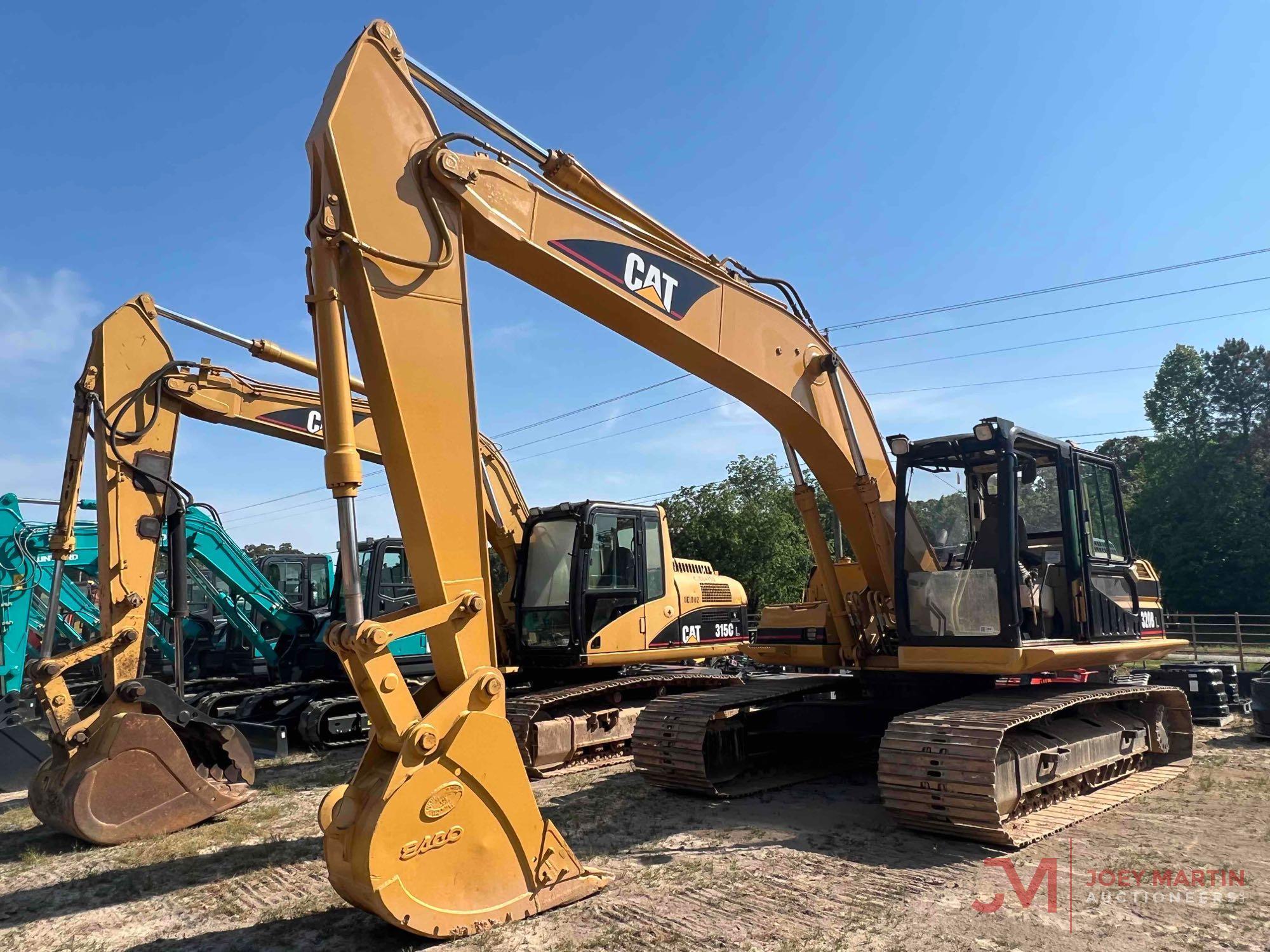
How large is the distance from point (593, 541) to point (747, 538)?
717 inches

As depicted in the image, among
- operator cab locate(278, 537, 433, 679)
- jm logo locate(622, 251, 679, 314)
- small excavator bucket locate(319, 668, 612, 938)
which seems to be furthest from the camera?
operator cab locate(278, 537, 433, 679)

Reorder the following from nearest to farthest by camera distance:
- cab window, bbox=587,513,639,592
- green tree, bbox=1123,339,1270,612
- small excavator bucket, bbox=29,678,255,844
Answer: small excavator bucket, bbox=29,678,255,844 < cab window, bbox=587,513,639,592 < green tree, bbox=1123,339,1270,612

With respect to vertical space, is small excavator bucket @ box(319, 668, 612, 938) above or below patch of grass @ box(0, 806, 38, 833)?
above

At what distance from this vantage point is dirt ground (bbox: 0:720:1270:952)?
4.62 metres

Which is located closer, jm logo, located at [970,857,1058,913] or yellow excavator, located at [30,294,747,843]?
jm logo, located at [970,857,1058,913]

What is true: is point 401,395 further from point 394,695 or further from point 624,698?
point 624,698

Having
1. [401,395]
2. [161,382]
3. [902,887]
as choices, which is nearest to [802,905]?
[902,887]

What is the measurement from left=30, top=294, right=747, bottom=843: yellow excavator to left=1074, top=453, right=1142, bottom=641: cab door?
14.6ft

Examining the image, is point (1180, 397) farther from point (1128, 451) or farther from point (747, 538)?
point (747, 538)

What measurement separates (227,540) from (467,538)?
9817 mm

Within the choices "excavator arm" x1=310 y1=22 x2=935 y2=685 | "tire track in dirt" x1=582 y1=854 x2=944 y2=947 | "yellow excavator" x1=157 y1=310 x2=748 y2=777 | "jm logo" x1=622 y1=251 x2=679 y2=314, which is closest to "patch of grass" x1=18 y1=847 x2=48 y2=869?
"yellow excavator" x1=157 y1=310 x2=748 y2=777

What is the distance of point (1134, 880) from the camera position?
5.38 metres

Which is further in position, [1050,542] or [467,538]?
[1050,542]

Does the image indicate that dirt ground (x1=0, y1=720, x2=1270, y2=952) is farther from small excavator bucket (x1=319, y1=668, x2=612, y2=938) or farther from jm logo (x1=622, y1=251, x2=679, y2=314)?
jm logo (x1=622, y1=251, x2=679, y2=314)
